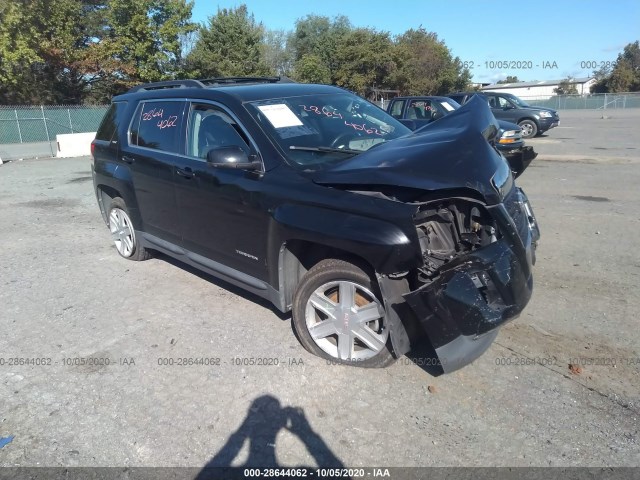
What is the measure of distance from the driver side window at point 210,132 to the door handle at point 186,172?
145mm

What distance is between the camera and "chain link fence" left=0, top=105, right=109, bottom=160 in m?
24.2

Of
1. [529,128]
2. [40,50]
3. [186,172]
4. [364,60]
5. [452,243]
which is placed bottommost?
[529,128]

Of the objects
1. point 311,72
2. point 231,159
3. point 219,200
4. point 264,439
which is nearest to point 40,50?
point 311,72

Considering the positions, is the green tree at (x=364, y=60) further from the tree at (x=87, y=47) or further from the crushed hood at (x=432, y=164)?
the crushed hood at (x=432, y=164)

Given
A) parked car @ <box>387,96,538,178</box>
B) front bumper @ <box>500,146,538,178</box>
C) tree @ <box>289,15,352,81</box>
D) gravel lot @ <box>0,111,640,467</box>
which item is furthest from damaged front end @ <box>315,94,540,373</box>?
tree @ <box>289,15,352,81</box>

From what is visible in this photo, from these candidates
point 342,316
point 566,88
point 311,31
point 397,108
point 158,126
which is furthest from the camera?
point 566,88

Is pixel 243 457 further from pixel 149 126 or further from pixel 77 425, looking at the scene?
pixel 149 126

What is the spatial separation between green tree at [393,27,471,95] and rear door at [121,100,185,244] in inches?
1970

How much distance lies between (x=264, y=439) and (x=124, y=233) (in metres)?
3.84

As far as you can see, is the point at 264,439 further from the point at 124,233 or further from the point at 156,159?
the point at 124,233

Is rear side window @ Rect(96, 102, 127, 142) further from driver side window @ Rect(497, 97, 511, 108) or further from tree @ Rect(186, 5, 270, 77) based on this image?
tree @ Rect(186, 5, 270, 77)

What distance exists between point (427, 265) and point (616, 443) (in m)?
1.37

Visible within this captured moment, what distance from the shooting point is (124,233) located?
5.96 m

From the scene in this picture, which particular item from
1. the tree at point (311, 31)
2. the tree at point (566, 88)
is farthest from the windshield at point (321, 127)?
the tree at point (566, 88)
